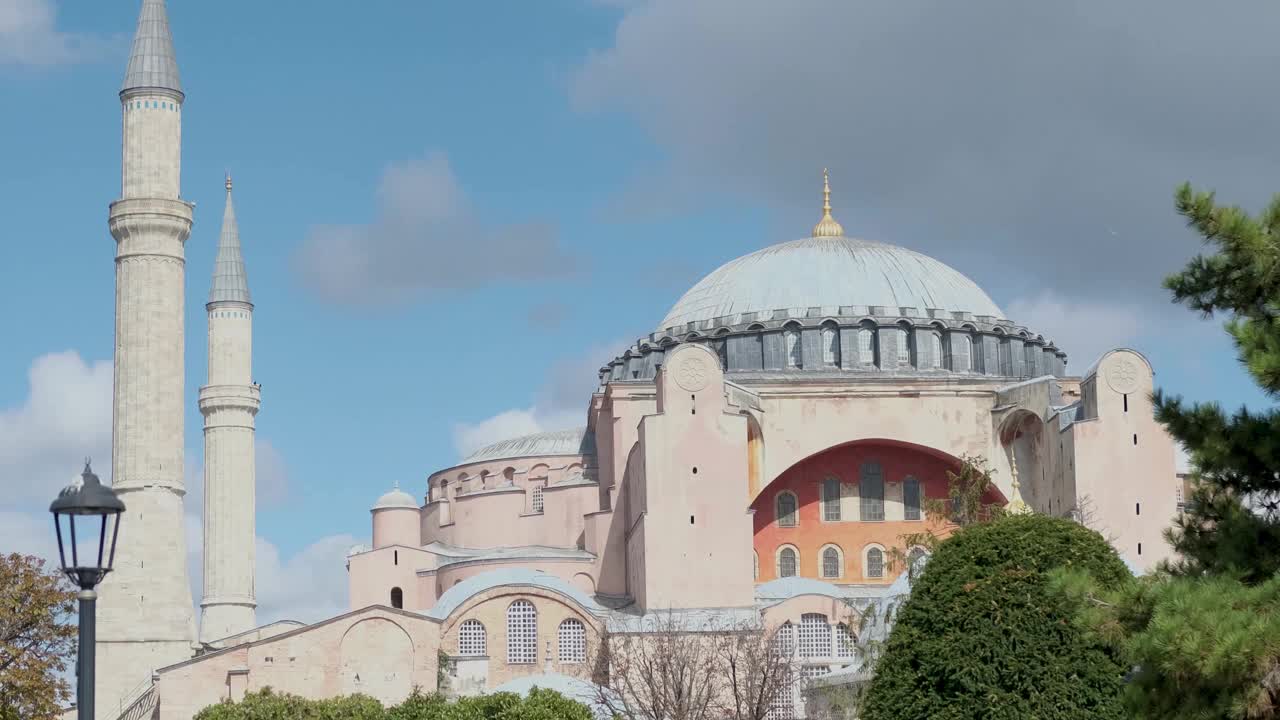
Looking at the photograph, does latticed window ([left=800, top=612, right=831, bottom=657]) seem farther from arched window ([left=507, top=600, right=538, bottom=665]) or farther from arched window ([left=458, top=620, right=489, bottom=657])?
arched window ([left=458, top=620, right=489, bottom=657])

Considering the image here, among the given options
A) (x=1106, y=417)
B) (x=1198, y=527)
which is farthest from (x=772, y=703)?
(x=1198, y=527)

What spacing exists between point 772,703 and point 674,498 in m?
5.48

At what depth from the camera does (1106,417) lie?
3872 centimetres

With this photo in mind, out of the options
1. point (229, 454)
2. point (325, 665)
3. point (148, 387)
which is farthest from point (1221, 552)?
point (229, 454)

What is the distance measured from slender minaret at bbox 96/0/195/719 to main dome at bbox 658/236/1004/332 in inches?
493

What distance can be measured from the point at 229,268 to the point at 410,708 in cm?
2562

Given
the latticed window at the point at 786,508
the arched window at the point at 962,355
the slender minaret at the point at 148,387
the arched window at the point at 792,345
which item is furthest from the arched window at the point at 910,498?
the slender minaret at the point at 148,387

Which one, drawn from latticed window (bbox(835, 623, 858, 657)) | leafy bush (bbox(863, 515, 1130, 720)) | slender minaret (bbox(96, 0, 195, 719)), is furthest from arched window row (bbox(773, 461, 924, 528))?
leafy bush (bbox(863, 515, 1130, 720))

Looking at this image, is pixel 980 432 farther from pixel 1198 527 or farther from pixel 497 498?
pixel 1198 527

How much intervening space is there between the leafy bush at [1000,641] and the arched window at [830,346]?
2626 centimetres

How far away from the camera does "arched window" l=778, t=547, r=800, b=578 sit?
43.1m

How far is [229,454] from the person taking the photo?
5253cm

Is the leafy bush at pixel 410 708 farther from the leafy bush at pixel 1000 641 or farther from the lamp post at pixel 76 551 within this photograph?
the lamp post at pixel 76 551

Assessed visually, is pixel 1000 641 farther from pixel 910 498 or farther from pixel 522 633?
pixel 910 498
